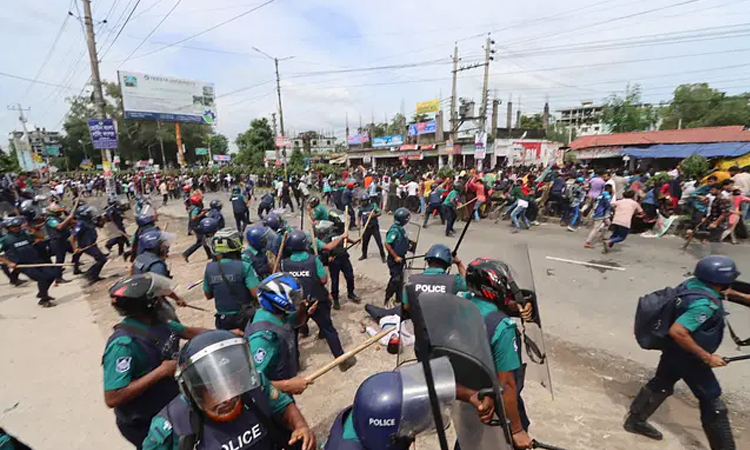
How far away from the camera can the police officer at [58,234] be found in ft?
26.1

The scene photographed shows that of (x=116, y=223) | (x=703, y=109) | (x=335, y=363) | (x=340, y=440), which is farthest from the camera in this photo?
(x=703, y=109)

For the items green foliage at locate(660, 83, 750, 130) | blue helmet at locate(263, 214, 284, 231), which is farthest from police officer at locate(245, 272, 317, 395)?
green foliage at locate(660, 83, 750, 130)

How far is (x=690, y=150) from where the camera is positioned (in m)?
20.8

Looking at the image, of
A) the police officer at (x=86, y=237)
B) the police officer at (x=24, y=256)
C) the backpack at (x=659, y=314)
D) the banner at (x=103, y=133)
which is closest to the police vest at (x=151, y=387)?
the backpack at (x=659, y=314)

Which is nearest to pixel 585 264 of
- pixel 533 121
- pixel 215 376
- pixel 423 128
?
pixel 215 376

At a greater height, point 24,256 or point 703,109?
point 703,109

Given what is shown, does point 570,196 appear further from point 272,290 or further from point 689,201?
point 272,290

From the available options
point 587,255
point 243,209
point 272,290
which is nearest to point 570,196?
point 587,255

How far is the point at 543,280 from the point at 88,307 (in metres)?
8.42

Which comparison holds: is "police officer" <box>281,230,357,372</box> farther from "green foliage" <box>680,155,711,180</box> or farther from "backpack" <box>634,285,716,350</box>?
"green foliage" <box>680,155,711,180</box>

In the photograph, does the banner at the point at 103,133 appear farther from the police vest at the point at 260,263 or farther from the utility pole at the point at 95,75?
the police vest at the point at 260,263

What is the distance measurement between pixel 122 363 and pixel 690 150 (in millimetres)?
27233

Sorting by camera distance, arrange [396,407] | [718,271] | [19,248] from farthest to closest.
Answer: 1. [19,248]
2. [718,271]
3. [396,407]

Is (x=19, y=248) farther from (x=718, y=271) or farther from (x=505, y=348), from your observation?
(x=718, y=271)
